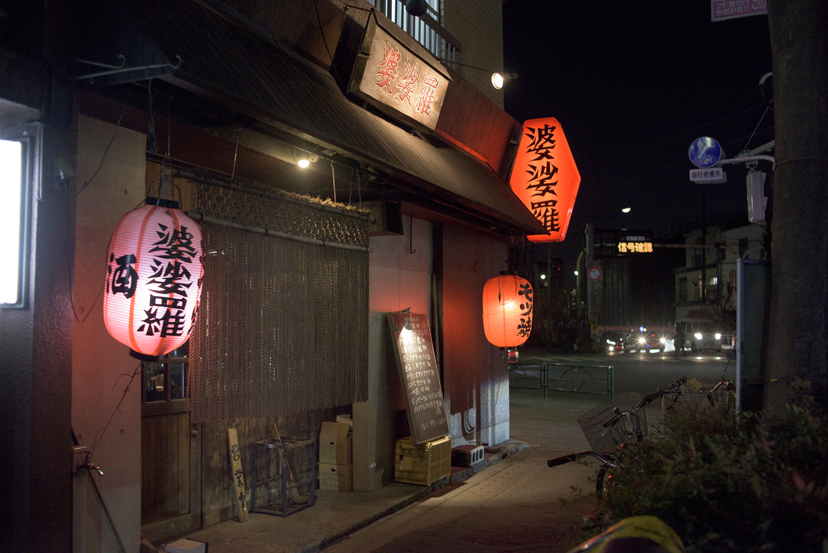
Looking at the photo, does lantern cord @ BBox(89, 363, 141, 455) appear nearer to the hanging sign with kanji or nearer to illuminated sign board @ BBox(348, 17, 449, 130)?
illuminated sign board @ BBox(348, 17, 449, 130)

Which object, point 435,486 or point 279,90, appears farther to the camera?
point 435,486

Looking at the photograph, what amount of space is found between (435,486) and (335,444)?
71.7 inches

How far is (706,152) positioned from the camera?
15273 mm

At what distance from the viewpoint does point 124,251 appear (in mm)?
4609

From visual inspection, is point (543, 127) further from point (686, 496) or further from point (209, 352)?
point (686, 496)

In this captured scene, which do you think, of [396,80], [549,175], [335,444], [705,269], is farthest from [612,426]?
[705,269]

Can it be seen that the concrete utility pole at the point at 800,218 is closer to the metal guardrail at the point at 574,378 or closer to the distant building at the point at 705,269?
the metal guardrail at the point at 574,378

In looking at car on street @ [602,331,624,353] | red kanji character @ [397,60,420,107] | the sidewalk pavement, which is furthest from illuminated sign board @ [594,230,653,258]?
red kanji character @ [397,60,420,107]

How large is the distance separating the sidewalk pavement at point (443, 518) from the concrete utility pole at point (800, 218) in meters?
1.97

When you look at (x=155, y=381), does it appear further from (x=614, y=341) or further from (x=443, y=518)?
(x=614, y=341)

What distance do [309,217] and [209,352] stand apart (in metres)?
2.12

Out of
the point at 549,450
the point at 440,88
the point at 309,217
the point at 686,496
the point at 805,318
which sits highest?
the point at 440,88

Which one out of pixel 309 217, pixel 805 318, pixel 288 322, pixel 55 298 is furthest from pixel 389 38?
pixel 805 318

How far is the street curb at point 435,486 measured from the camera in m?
6.99
